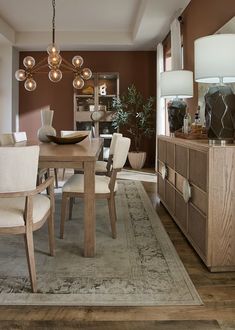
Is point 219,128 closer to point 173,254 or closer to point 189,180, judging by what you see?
point 189,180

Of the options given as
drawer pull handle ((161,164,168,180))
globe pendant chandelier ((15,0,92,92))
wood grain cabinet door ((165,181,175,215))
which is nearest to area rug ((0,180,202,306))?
wood grain cabinet door ((165,181,175,215))

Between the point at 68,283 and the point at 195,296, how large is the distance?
0.75 metres

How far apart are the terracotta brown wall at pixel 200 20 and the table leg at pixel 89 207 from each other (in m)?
2.07

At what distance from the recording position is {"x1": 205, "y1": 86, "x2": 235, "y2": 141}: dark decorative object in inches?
99.1

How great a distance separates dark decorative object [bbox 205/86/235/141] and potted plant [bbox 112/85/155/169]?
5180mm

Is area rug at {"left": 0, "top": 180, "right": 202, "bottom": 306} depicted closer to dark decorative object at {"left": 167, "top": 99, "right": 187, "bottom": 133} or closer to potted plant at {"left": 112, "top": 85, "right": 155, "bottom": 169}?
dark decorative object at {"left": 167, "top": 99, "right": 187, "bottom": 133}

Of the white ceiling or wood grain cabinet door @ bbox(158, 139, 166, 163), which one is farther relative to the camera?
the white ceiling

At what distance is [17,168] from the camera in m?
2.00

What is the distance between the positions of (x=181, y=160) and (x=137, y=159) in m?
4.55

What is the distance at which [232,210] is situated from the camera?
2354 mm

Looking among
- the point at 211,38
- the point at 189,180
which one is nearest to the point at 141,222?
the point at 189,180

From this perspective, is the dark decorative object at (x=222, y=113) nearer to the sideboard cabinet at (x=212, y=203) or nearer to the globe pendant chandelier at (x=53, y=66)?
the sideboard cabinet at (x=212, y=203)

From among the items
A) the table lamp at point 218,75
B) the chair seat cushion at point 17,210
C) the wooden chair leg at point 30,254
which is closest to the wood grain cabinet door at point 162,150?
the table lamp at point 218,75

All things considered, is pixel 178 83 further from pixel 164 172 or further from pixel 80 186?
pixel 80 186
